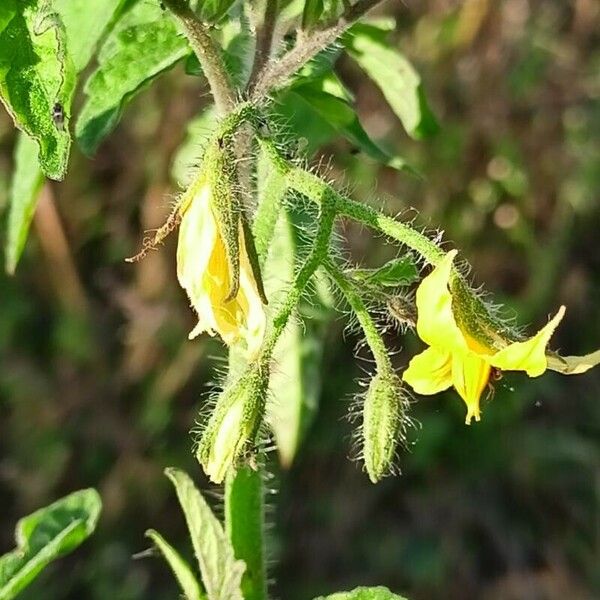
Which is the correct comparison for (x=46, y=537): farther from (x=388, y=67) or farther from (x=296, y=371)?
(x=388, y=67)

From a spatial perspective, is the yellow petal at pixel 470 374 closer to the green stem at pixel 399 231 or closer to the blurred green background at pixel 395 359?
the green stem at pixel 399 231

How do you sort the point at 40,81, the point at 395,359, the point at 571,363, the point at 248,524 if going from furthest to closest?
1. the point at 395,359
2. the point at 248,524
3. the point at 571,363
4. the point at 40,81

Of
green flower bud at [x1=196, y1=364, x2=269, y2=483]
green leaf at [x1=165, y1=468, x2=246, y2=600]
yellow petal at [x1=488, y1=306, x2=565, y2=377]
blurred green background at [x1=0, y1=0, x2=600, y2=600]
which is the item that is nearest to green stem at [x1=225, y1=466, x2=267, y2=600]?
green leaf at [x1=165, y1=468, x2=246, y2=600]

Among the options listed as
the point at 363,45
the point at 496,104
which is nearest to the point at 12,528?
the point at 496,104

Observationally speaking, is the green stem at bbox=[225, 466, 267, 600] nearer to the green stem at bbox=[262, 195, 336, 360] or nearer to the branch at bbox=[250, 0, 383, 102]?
the green stem at bbox=[262, 195, 336, 360]

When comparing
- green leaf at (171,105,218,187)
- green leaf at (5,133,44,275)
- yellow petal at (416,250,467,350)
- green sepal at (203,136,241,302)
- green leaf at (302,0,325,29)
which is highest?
green leaf at (302,0,325,29)

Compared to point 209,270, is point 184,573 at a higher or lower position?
lower

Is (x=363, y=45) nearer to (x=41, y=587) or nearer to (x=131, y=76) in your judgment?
(x=131, y=76)

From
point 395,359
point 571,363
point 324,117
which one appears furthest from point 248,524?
point 395,359
